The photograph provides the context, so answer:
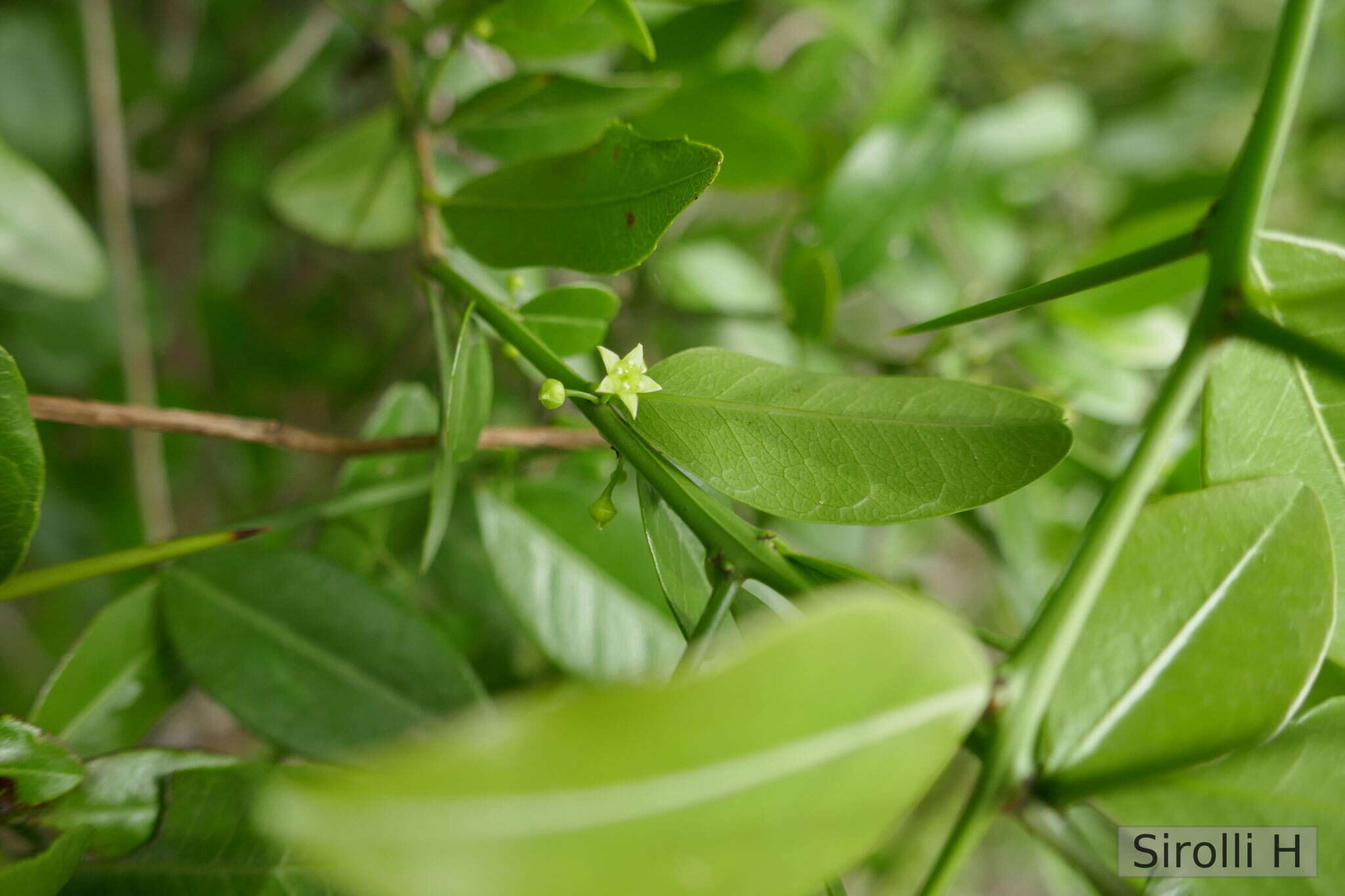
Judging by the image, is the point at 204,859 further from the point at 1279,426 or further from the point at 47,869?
the point at 1279,426

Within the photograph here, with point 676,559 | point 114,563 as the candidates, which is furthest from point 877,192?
point 114,563

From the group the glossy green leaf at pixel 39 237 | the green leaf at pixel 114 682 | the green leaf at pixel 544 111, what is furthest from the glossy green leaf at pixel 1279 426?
the glossy green leaf at pixel 39 237

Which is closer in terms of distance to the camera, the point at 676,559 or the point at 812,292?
the point at 676,559

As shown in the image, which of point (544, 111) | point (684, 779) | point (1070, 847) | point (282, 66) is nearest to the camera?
point (684, 779)

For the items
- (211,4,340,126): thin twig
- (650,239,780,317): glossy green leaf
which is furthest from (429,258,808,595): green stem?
(211,4,340,126): thin twig

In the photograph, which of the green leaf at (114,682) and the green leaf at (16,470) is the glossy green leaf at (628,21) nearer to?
the green leaf at (16,470)
